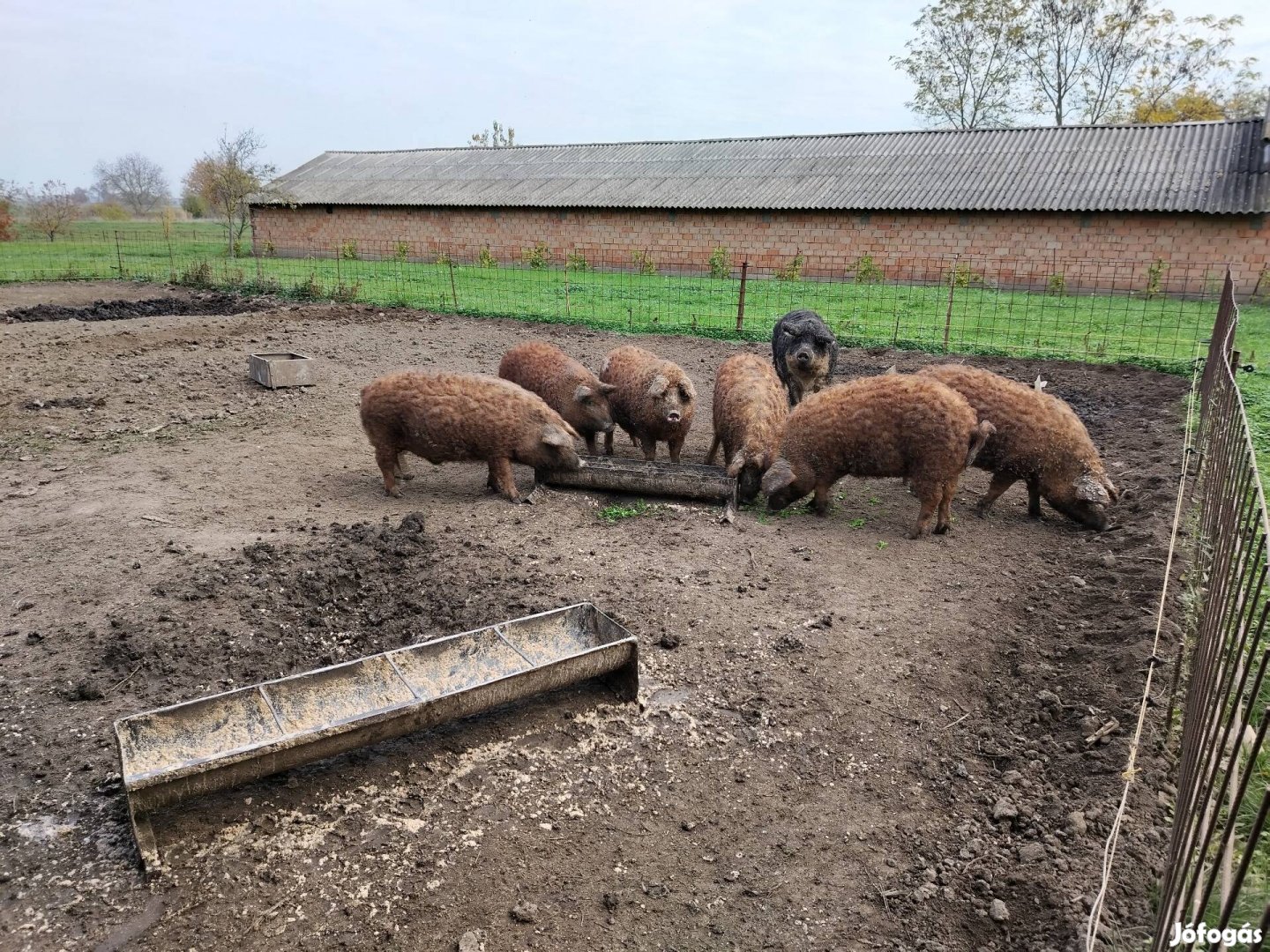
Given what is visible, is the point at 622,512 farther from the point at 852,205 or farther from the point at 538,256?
the point at 538,256

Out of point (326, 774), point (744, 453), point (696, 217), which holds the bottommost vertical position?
point (326, 774)

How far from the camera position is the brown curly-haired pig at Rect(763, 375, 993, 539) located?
6.59 metres

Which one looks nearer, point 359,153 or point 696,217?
point 696,217

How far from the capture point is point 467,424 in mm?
7332

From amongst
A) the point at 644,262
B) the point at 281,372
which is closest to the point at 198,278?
the point at 644,262

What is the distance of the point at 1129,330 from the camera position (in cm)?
1552

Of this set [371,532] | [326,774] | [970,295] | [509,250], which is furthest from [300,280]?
[326,774]

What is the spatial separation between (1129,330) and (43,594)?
16434 millimetres

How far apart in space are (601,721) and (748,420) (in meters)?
3.86

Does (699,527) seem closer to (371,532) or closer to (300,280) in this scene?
(371,532)

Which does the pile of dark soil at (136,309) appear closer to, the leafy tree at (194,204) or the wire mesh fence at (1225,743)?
the wire mesh fence at (1225,743)

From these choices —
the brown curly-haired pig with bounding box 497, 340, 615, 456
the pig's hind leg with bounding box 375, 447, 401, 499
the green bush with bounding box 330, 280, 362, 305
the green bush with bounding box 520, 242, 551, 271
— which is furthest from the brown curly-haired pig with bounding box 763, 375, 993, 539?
the green bush with bounding box 520, 242, 551, 271

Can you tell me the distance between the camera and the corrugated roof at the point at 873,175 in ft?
78.9

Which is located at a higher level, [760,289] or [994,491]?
[760,289]
